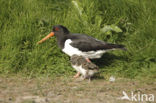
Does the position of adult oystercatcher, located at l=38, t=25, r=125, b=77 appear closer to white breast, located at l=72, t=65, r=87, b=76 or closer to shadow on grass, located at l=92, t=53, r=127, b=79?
white breast, located at l=72, t=65, r=87, b=76

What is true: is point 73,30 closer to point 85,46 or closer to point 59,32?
point 59,32

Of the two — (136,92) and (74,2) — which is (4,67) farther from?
(136,92)

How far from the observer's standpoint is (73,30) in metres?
6.95

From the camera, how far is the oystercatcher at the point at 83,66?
5.78m

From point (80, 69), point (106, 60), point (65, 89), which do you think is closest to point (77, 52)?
point (80, 69)

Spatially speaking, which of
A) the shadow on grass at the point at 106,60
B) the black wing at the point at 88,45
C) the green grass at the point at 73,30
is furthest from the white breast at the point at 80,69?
the shadow on grass at the point at 106,60

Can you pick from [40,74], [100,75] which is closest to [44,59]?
[40,74]

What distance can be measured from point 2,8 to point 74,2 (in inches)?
64.0

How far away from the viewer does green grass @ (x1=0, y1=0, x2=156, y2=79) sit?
Result: 20.5ft

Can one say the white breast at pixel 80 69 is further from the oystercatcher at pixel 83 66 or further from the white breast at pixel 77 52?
the white breast at pixel 77 52

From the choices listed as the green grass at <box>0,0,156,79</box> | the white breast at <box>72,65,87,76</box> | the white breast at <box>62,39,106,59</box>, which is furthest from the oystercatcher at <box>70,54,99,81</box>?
the green grass at <box>0,0,156,79</box>

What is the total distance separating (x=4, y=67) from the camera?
20.6ft

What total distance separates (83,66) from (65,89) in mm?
743

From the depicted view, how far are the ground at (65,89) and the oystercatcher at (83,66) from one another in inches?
6.5
